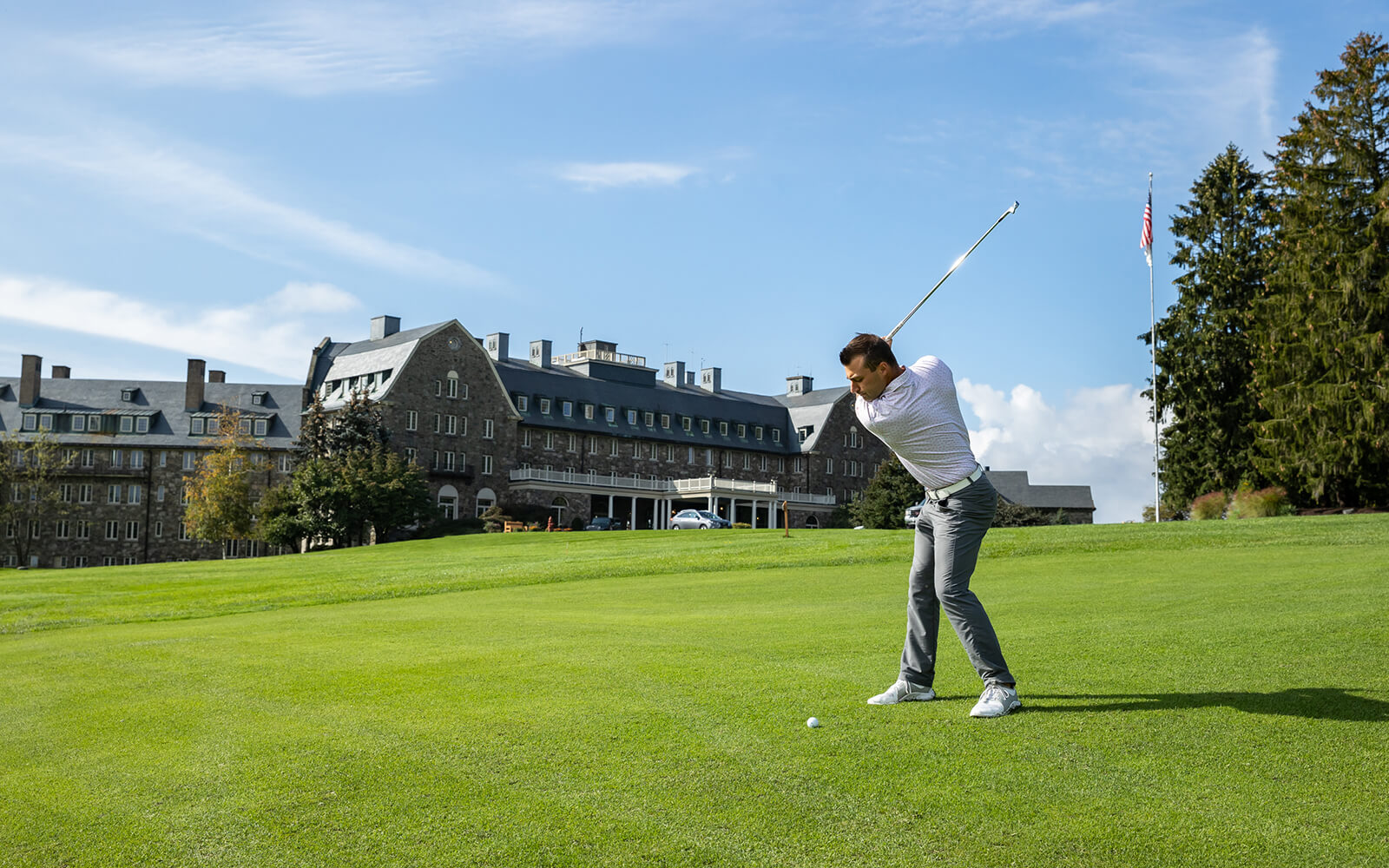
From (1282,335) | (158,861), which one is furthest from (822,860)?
(1282,335)

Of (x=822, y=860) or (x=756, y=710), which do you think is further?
(x=756, y=710)

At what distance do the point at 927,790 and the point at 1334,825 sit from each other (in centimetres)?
163

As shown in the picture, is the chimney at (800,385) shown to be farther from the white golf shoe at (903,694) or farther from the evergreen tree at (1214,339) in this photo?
the white golf shoe at (903,694)

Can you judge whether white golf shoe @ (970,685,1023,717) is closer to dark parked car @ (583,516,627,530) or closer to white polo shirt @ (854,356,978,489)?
white polo shirt @ (854,356,978,489)

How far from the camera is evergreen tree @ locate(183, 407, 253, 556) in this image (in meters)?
61.4

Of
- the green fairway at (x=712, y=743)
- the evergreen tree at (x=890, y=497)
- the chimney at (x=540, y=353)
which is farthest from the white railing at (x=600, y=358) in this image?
the green fairway at (x=712, y=743)

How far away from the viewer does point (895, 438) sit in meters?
6.91

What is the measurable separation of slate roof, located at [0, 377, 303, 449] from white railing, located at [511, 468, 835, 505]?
1727cm

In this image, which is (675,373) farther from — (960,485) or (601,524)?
(960,485)

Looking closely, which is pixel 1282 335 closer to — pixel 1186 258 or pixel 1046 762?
pixel 1186 258

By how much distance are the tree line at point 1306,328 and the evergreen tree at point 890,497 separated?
12.9 metres

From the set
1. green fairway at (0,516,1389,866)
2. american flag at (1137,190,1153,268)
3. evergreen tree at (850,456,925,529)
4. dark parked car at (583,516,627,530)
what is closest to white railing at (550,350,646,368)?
dark parked car at (583,516,627,530)

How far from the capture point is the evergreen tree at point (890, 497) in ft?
186

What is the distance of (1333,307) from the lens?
41344 mm
